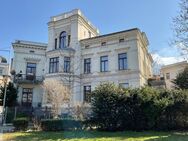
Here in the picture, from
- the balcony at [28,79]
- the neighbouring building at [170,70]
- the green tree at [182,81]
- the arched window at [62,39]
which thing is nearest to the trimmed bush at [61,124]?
the green tree at [182,81]

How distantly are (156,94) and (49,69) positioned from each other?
1859 centimetres

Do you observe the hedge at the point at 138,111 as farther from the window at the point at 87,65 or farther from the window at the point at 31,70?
the window at the point at 31,70

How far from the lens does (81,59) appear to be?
31406 mm

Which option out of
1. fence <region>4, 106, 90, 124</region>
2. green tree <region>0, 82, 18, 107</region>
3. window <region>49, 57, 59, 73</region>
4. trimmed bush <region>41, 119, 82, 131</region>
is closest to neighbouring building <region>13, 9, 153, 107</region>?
window <region>49, 57, 59, 73</region>

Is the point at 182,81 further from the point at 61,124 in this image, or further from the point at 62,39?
the point at 62,39

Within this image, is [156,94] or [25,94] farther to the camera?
[25,94]

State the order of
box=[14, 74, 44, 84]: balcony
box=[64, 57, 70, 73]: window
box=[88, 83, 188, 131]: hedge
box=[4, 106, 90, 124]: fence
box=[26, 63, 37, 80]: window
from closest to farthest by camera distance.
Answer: box=[88, 83, 188, 131]: hedge → box=[4, 106, 90, 124]: fence → box=[64, 57, 70, 73]: window → box=[14, 74, 44, 84]: balcony → box=[26, 63, 37, 80]: window

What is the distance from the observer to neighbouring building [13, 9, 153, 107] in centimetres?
2839

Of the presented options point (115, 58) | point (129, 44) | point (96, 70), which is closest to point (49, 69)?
point (96, 70)

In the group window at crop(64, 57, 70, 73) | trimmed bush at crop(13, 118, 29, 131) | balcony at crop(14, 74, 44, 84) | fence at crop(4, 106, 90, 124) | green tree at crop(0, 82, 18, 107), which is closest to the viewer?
trimmed bush at crop(13, 118, 29, 131)

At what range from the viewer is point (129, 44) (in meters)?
28.5

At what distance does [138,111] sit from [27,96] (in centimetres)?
2393

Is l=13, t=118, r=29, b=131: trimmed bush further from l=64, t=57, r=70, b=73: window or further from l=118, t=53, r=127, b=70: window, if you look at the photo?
l=118, t=53, r=127, b=70: window

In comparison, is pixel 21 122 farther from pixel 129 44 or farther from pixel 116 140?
pixel 129 44
